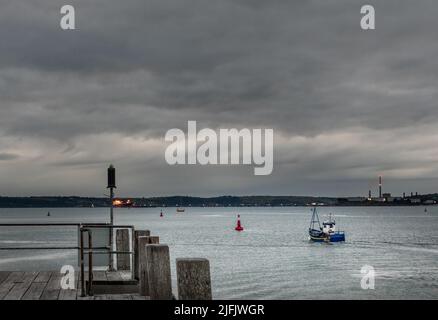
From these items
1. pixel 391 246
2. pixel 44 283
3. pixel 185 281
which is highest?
pixel 185 281

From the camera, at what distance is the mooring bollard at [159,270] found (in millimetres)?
8938

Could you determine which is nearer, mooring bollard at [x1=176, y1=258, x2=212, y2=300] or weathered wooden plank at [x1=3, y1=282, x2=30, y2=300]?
mooring bollard at [x1=176, y1=258, x2=212, y2=300]

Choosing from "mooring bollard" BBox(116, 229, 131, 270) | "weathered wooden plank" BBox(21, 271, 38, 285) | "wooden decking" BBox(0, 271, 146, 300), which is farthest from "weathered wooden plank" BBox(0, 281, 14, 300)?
"mooring bollard" BBox(116, 229, 131, 270)

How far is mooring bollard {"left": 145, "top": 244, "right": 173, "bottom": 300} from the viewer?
8938 millimetres

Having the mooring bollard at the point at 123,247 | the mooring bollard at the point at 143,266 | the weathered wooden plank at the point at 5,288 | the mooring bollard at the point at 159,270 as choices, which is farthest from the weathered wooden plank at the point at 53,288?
the mooring bollard at the point at 159,270

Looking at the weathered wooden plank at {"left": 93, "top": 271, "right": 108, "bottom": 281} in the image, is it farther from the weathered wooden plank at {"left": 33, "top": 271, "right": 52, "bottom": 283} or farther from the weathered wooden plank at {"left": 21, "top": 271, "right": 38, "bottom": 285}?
the weathered wooden plank at {"left": 21, "top": 271, "right": 38, "bottom": 285}

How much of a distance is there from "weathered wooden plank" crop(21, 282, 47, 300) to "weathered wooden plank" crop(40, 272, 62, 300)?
0.08 meters

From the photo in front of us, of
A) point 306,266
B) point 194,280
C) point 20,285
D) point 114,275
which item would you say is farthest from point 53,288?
point 306,266

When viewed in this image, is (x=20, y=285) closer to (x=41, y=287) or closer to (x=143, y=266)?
(x=41, y=287)

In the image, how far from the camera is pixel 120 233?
13797mm

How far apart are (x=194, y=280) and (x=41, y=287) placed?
494cm
